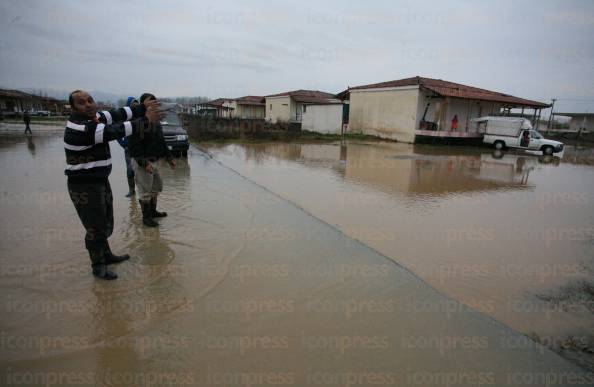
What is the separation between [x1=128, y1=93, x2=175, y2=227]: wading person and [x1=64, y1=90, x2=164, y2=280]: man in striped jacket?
1232 millimetres

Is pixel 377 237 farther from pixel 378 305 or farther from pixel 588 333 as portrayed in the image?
pixel 588 333

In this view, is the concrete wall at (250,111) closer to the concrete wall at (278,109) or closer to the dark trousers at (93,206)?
the concrete wall at (278,109)

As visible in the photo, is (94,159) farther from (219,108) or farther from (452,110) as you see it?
(219,108)

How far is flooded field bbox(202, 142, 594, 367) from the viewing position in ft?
11.6

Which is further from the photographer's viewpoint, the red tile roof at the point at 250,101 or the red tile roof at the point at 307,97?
the red tile roof at the point at 250,101

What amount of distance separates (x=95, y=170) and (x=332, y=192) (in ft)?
18.1

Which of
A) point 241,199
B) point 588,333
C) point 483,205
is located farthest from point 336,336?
point 483,205

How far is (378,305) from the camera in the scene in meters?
3.36

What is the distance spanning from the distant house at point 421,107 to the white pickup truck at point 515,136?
1380mm

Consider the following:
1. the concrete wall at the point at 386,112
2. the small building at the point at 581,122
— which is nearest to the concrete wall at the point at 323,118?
the concrete wall at the point at 386,112

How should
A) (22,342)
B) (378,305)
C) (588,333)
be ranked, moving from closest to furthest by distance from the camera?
1. (22,342)
2. (588,333)
3. (378,305)

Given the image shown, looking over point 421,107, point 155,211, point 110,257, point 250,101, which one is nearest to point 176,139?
point 155,211

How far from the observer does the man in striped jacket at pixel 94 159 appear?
10.6ft

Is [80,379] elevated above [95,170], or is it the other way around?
[95,170]
